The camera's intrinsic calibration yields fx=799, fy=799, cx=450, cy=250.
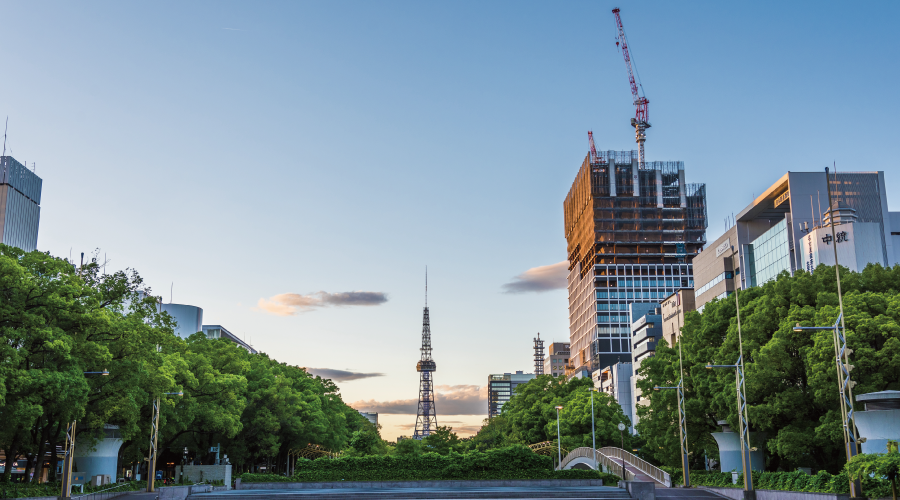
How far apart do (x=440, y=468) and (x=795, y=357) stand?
25.4 m

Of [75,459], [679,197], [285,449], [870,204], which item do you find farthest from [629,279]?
[75,459]

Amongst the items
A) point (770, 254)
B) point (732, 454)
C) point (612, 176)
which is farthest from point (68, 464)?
point (612, 176)

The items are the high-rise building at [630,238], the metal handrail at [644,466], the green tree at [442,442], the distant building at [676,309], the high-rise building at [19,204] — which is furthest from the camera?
the high-rise building at [630,238]

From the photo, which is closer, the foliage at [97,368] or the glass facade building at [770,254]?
the foliage at [97,368]

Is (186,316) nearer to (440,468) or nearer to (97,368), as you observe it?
(440,468)

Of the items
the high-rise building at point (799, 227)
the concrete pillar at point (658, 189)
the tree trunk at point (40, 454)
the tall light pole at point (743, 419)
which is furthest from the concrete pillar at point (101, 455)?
the concrete pillar at point (658, 189)

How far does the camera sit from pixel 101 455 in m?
53.9

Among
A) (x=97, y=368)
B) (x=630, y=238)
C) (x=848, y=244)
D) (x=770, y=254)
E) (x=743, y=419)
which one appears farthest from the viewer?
(x=630, y=238)

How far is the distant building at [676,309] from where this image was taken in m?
111

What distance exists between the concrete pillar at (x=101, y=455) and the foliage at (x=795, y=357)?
38.8 m

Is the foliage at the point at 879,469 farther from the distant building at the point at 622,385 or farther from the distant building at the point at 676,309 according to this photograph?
the distant building at the point at 622,385

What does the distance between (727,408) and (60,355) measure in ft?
124

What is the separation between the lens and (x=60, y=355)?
38781 millimetres

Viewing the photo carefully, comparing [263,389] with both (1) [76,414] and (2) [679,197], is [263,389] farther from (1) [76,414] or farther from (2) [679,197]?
(2) [679,197]
